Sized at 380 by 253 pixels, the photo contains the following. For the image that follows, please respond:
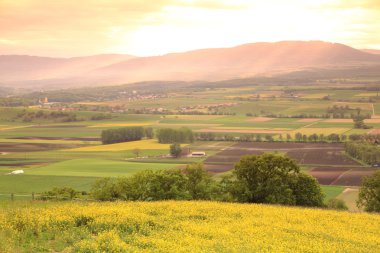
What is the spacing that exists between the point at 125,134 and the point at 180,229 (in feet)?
315

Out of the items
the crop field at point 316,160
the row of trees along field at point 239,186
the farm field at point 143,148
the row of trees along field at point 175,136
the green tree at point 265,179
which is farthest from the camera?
the row of trees along field at point 175,136

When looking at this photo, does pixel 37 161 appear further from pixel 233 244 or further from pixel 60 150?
pixel 233 244

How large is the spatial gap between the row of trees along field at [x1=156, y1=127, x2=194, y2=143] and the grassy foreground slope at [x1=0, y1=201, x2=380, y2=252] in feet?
262

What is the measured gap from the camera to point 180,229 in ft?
98.2

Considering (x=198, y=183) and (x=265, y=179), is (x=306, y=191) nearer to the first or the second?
(x=265, y=179)

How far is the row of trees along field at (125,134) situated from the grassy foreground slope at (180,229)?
8508 centimetres

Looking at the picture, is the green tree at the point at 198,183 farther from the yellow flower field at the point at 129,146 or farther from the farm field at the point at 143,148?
the yellow flower field at the point at 129,146

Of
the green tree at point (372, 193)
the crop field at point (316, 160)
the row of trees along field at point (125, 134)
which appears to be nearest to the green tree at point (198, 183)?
the green tree at point (372, 193)

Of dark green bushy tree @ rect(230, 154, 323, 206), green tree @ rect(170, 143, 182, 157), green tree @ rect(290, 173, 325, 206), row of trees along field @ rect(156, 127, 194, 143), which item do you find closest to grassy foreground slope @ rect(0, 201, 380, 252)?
dark green bushy tree @ rect(230, 154, 323, 206)

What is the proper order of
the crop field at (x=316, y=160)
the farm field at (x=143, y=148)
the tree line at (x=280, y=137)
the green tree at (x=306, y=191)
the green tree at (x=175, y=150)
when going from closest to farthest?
the green tree at (x=306, y=191) → the crop field at (x=316, y=160) → the farm field at (x=143, y=148) → the green tree at (x=175, y=150) → the tree line at (x=280, y=137)

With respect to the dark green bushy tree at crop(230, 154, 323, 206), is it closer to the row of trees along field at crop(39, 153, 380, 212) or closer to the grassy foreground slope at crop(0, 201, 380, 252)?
the row of trees along field at crop(39, 153, 380, 212)

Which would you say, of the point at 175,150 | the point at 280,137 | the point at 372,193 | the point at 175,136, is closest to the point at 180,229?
the point at 372,193

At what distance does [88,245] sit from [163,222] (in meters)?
7.33

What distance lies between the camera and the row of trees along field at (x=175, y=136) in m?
117
